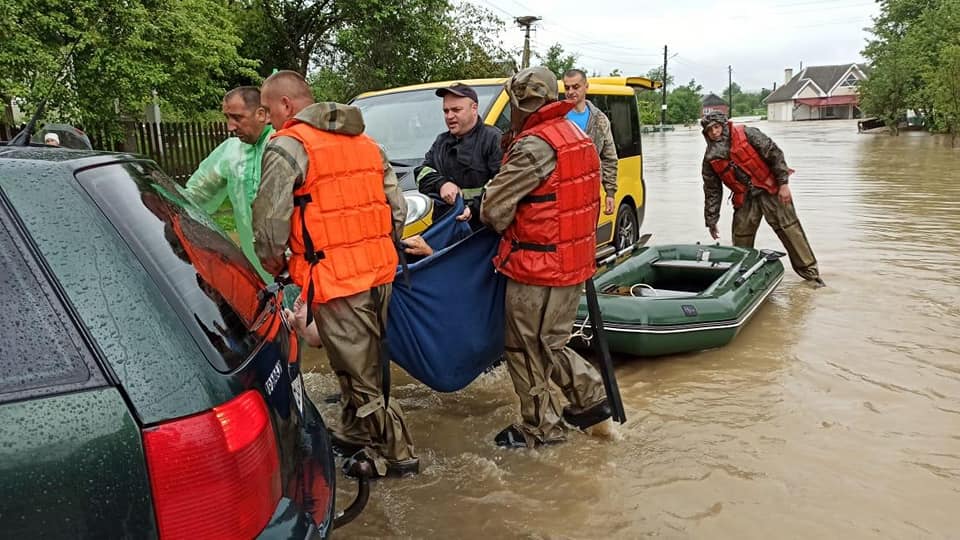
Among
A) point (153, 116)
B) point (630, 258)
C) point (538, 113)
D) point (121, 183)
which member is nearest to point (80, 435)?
point (121, 183)

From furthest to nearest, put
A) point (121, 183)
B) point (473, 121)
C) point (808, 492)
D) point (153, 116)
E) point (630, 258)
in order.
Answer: point (153, 116) < point (630, 258) < point (473, 121) < point (808, 492) < point (121, 183)

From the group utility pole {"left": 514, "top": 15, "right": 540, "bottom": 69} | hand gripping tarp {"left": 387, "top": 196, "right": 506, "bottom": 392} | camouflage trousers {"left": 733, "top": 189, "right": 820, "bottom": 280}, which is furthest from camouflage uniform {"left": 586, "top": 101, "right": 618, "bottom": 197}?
utility pole {"left": 514, "top": 15, "right": 540, "bottom": 69}

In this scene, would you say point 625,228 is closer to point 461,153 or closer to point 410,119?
point 410,119

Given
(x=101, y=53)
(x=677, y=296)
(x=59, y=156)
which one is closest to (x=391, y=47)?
(x=101, y=53)

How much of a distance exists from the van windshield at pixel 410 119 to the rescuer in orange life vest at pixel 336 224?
254 centimetres

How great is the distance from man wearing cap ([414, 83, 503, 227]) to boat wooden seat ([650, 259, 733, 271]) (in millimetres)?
2874

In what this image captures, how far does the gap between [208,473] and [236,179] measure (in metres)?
2.98

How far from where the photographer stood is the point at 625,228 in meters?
8.25

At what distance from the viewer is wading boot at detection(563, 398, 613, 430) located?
150 inches

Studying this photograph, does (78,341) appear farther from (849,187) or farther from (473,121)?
(849,187)

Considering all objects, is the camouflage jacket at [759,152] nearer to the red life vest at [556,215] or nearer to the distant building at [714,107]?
the distant building at [714,107]

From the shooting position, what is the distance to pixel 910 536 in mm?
3117

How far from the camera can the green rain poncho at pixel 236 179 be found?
4.18 meters

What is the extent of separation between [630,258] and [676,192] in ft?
34.2
